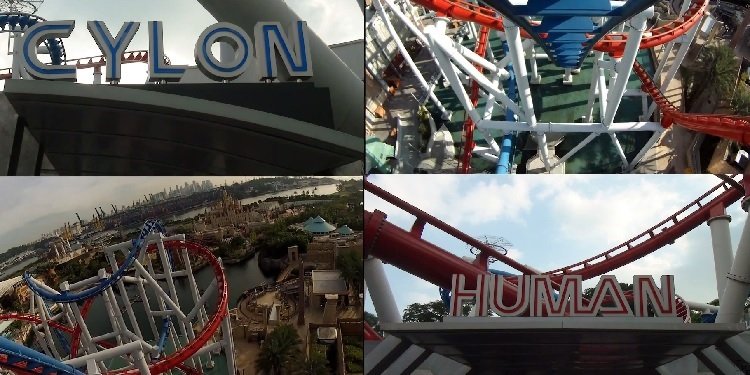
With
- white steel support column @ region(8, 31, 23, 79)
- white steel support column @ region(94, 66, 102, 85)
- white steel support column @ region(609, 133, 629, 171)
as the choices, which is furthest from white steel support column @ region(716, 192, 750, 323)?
white steel support column @ region(8, 31, 23, 79)

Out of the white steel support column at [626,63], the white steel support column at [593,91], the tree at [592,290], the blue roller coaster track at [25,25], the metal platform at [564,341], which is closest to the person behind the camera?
the metal platform at [564,341]

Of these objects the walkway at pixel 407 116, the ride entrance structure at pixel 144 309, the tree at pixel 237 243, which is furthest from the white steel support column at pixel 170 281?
the walkway at pixel 407 116

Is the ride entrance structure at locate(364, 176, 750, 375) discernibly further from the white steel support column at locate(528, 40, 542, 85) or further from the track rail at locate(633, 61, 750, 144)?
the white steel support column at locate(528, 40, 542, 85)

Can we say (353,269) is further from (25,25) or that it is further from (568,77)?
(25,25)

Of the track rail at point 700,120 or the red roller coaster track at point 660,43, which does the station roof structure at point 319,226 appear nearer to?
the red roller coaster track at point 660,43

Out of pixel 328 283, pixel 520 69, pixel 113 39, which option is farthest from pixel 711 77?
pixel 113 39

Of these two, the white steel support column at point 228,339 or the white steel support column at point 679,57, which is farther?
the white steel support column at point 679,57

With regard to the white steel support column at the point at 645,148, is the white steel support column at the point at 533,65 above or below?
above

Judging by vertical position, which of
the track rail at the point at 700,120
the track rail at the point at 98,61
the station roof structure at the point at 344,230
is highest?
the track rail at the point at 98,61
